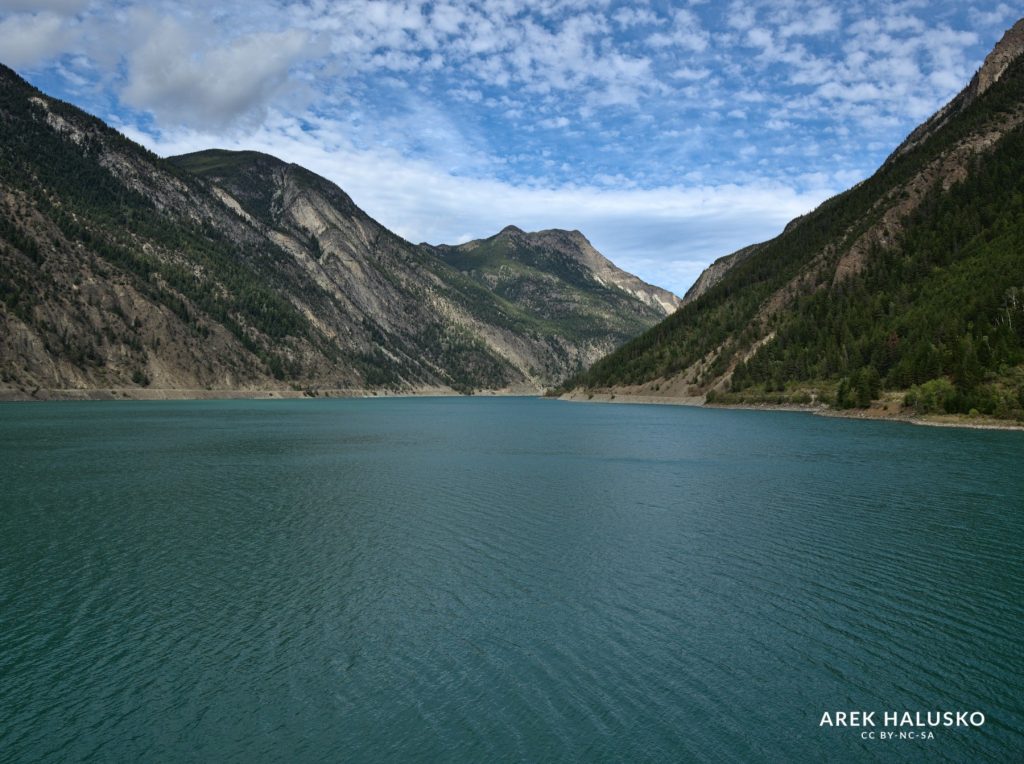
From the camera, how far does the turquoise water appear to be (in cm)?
1574

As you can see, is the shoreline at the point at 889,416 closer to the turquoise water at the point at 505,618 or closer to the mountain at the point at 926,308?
the mountain at the point at 926,308

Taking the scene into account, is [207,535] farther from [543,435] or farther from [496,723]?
[543,435]

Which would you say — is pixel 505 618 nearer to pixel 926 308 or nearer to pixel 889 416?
pixel 889 416

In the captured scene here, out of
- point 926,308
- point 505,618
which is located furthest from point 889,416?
point 505,618

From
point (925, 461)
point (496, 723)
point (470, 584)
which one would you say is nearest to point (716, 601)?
point (470, 584)

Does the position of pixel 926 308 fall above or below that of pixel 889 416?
above

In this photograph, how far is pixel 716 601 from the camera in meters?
25.0

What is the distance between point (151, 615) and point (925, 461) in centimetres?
6642

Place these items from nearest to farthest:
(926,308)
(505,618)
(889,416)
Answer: (505,618), (889,416), (926,308)

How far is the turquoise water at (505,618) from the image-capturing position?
15.7m

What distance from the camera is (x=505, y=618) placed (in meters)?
23.5

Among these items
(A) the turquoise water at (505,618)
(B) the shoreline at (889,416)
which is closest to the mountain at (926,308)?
(B) the shoreline at (889,416)

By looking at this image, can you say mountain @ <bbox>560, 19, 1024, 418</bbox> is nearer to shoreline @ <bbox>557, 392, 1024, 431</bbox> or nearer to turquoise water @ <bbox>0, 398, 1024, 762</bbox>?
shoreline @ <bbox>557, 392, 1024, 431</bbox>

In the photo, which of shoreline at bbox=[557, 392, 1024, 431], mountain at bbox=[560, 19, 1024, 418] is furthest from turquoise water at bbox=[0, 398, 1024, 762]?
mountain at bbox=[560, 19, 1024, 418]
